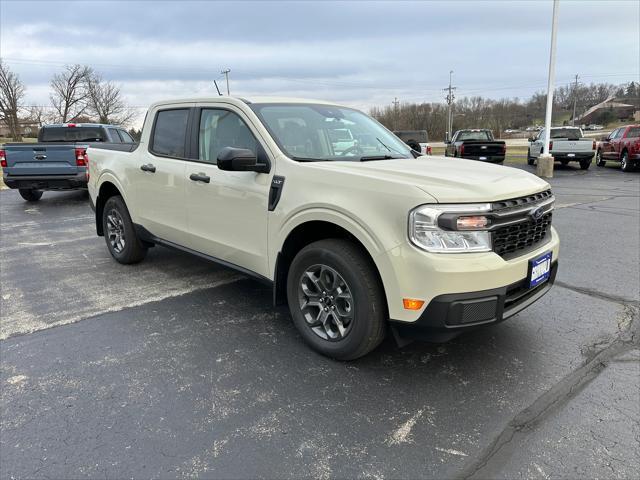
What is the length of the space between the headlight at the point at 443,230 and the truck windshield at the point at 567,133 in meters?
Answer: 21.2

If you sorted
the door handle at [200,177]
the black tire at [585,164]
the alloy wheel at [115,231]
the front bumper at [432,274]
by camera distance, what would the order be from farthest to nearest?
the black tire at [585,164]
the alloy wheel at [115,231]
the door handle at [200,177]
the front bumper at [432,274]

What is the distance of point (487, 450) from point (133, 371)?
7.57 ft

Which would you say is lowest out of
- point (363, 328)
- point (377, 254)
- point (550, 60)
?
point (363, 328)

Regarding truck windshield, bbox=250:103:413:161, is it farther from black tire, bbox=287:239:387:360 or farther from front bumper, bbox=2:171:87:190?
front bumper, bbox=2:171:87:190

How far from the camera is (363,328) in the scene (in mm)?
3014

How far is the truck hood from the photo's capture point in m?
2.79

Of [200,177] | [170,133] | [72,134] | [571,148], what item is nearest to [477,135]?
[571,148]

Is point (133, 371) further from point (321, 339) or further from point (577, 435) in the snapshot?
point (577, 435)

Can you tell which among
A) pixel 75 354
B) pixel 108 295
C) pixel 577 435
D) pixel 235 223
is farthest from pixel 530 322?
pixel 108 295

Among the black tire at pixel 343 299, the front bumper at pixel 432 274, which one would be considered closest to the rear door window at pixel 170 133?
the black tire at pixel 343 299

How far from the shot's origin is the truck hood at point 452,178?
9.16 ft

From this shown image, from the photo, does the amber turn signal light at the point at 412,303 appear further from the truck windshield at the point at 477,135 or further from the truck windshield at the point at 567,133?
the truck windshield at the point at 477,135

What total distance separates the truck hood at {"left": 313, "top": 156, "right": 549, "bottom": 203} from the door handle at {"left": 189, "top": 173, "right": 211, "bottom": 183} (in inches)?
46.4

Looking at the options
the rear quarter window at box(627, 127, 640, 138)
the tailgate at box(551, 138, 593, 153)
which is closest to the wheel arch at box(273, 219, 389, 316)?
the tailgate at box(551, 138, 593, 153)
